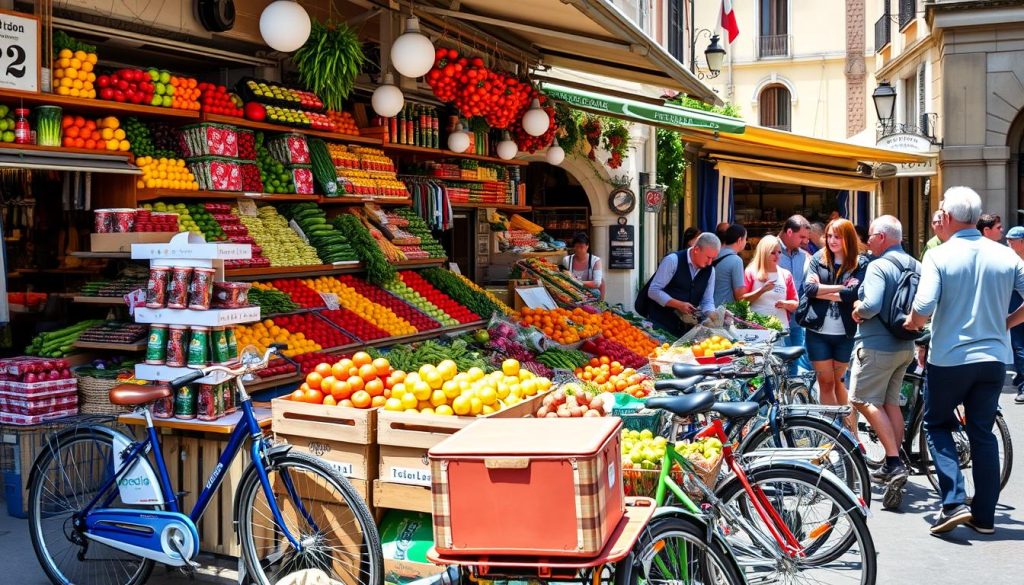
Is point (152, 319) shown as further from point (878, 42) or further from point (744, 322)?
point (878, 42)

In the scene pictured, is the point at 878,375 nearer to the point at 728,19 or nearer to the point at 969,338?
the point at 969,338

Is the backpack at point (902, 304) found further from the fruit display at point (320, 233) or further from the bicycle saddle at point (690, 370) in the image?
the fruit display at point (320, 233)

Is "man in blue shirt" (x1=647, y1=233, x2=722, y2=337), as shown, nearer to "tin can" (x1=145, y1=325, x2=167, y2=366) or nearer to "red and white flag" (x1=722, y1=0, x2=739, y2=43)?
"tin can" (x1=145, y1=325, x2=167, y2=366)

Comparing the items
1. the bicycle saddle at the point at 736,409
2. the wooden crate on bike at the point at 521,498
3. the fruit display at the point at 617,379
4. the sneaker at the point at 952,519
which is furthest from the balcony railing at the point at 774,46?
the wooden crate on bike at the point at 521,498

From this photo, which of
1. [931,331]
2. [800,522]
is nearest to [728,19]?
[931,331]

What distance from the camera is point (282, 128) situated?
311 inches

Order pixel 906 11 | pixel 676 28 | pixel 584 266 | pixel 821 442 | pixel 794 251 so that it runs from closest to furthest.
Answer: pixel 821 442 < pixel 794 251 < pixel 584 266 < pixel 676 28 < pixel 906 11

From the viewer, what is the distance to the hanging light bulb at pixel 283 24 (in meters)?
6.85

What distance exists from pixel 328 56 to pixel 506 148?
4.18m

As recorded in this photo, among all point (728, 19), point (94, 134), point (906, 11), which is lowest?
point (94, 134)

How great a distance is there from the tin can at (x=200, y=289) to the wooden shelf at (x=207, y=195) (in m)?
1.80

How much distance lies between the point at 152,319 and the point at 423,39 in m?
3.54

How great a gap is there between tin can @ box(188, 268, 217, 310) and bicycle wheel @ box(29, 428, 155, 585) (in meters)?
0.83

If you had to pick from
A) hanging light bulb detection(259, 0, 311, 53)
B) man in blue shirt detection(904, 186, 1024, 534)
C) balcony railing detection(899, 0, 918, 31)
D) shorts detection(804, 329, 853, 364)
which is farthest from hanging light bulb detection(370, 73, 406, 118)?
balcony railing detection(899, 0, 918, 31)
